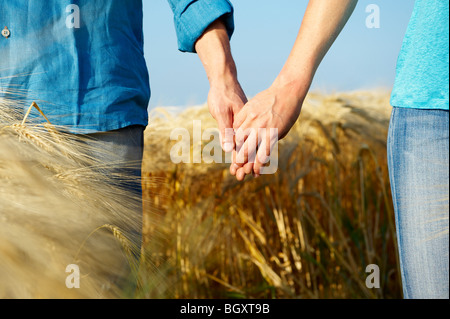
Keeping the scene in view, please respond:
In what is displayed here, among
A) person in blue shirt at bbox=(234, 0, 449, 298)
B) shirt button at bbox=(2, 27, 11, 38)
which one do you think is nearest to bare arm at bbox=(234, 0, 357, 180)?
person in blue shirt at bbox=(234, 0, 449, 298)

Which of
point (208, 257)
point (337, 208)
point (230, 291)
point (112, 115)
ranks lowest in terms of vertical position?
point (230, 291)

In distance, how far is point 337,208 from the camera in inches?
70.7

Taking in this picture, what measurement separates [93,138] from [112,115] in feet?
0.17

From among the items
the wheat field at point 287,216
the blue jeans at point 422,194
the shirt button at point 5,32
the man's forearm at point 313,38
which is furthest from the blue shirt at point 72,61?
the blue jeans at point 422,194

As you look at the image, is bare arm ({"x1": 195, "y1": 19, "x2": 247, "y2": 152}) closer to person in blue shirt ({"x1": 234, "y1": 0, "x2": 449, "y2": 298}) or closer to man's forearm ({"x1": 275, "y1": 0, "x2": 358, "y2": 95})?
man's forearm ({"x1": 275, "y1": 0, "x2": 358, "y2": 95})

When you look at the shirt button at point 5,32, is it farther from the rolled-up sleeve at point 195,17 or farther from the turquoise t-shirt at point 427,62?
the turquoise t-shirt at point 427,62

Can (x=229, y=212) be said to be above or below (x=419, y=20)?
below

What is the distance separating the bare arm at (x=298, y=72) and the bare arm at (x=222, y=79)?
0.07 meters

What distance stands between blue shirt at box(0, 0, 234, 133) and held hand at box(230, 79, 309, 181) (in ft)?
0.69

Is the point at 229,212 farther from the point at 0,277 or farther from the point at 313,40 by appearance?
the point at 0,277

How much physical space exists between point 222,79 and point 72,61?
0.31 metres
